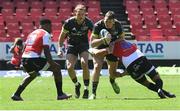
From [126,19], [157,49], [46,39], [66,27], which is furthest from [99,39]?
[126,19]

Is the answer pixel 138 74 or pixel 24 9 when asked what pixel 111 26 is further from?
pixel 24 9

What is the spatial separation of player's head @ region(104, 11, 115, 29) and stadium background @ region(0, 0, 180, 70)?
13.0 m

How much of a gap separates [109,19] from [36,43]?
1552 mm

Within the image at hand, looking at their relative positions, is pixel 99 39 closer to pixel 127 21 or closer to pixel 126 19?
pixel 127 21

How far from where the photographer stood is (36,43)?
12312mm

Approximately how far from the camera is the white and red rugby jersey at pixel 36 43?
12.2 meters

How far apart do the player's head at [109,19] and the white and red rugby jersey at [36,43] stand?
120cm

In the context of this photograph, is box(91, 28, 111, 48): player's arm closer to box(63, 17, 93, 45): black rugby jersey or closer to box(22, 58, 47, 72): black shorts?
box(63, 17, 93, 45): black rugby jersey

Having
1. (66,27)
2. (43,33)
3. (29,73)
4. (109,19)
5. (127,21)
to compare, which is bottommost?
(127,21)

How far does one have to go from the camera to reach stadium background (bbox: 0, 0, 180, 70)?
25719 millimetres

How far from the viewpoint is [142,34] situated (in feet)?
91.2

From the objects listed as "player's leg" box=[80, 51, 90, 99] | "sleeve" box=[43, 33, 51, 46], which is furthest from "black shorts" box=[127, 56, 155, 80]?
"sleeve" box=[43, 33, 51, 46]

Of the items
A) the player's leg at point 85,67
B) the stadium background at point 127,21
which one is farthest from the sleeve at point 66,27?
the stadium background at point 127,21

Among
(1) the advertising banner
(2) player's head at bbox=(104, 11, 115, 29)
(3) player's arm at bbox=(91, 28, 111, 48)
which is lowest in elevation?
(1) the advertising banner
